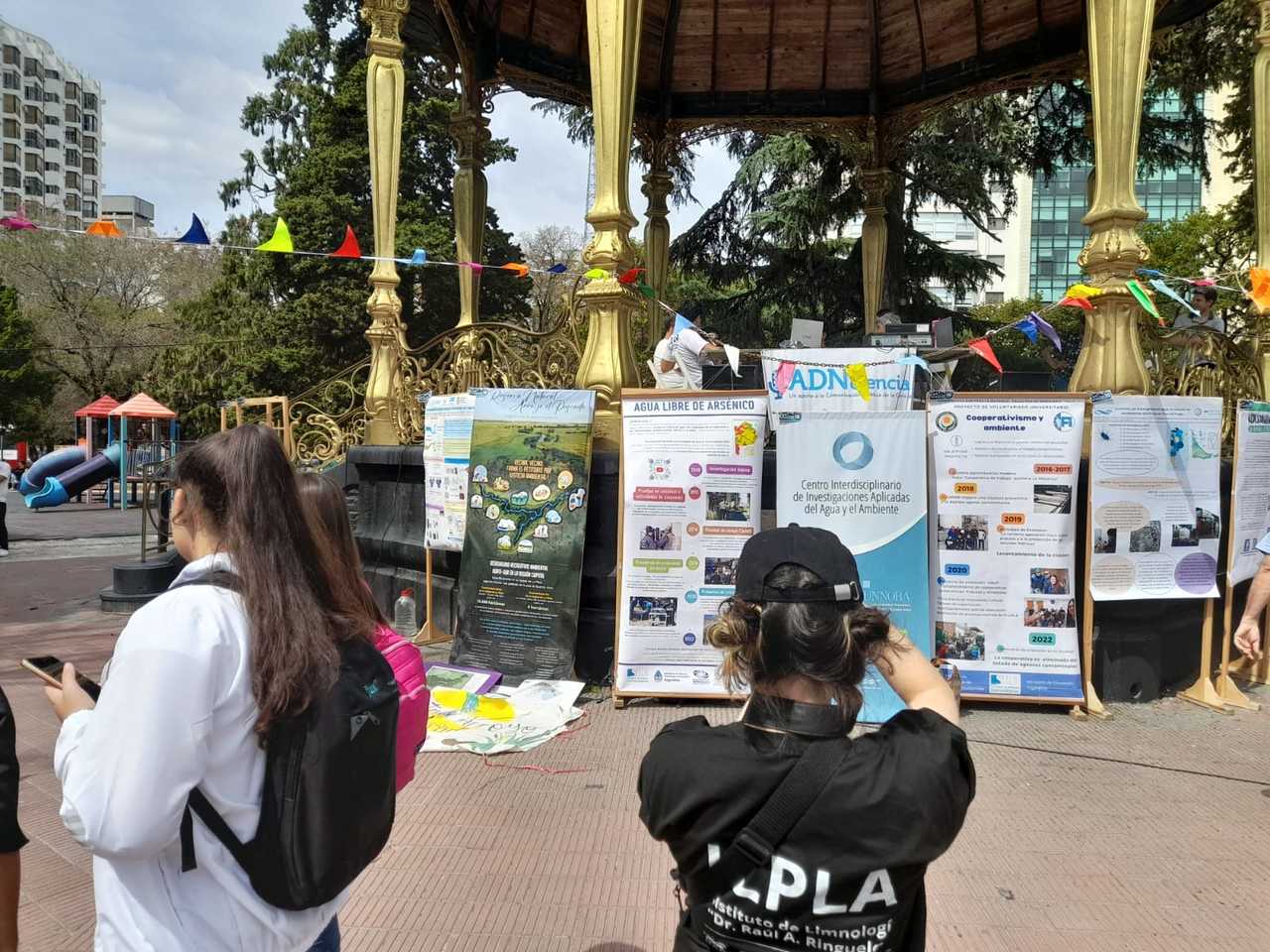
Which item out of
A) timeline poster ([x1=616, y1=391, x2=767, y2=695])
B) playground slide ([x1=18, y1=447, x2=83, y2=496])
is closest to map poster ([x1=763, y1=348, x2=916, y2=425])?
timeline poster ([x1=616, y1=391, x2=767, y2=695])

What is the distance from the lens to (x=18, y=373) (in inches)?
1297

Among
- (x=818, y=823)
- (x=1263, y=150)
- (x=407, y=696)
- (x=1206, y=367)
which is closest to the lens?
(x=818, y=823)

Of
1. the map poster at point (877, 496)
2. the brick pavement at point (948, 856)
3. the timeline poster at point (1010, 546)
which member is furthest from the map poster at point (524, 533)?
the timeline poster at point (1010, 546)

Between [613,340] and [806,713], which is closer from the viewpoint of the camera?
[806,713]


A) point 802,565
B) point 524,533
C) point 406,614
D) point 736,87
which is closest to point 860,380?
point 524,533

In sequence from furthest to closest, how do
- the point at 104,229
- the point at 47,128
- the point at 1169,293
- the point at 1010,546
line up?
the point at 47,128 < the point at 104,229 < the point at 1169,293 < the point at 1010,546

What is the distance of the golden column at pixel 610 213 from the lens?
6383 mm

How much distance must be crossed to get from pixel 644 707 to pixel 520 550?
4.64ft

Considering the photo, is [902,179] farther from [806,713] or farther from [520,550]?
[806,713]

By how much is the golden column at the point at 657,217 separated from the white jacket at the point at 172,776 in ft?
37.1

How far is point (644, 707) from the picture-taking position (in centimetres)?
584

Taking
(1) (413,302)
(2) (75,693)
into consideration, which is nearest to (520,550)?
(2) (75,693)

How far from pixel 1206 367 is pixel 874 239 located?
6643mm

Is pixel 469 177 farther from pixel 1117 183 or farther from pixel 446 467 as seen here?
pixel 1117 183
